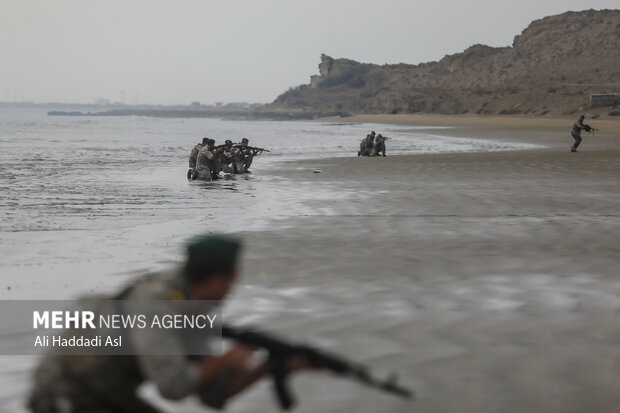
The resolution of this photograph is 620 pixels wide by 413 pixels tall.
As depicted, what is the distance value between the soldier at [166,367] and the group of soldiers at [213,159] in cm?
1820

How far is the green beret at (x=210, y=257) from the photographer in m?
2.64

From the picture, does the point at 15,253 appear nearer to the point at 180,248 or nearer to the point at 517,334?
the point at 180,248

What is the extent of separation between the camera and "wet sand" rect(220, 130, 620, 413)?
5.00 metres

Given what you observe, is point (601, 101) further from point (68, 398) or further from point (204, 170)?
point (68, 398)

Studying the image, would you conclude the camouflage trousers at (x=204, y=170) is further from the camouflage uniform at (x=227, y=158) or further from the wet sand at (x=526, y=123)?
the wet sand at (x=526, y=123)

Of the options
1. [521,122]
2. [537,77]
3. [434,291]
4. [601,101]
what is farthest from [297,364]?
[537,77]

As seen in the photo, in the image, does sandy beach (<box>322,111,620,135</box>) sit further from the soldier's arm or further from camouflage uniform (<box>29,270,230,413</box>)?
camouflage uniform (<box>29,270,230,413</box>)

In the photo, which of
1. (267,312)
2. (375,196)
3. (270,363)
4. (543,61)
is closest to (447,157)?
(375,196)

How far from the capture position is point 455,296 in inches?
293

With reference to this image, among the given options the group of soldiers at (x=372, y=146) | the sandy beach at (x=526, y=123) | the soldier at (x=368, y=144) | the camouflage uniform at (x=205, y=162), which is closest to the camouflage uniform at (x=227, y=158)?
the camouflage uniform at (x=205, y=162)

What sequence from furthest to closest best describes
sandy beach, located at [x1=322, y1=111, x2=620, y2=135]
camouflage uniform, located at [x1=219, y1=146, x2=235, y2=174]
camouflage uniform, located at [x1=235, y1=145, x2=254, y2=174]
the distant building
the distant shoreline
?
the distant building < the distant shoreline < sandy beach, located at [x1=322, y1=111, x2=620, y2=135] < camouflage uniform, located at [x1=235, y1=145, x2=254, y2=174] < camouflage uniform, located at [x1=219, y1=146, x2=235, y2=174]

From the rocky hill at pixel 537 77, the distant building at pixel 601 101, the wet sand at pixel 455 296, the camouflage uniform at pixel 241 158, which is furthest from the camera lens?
the rocky hill at pixel 537 77

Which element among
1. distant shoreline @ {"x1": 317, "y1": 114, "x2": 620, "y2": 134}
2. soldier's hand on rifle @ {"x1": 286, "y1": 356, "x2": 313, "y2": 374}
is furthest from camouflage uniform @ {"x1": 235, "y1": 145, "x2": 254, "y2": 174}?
distant shoreline @ {"x1": 317, "y1": 114, "x2": 620, "y2": 134}

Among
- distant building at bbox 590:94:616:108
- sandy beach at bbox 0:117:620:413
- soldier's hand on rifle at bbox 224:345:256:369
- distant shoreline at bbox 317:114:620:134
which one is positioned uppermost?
distant building at bbox 590:94:616:108
